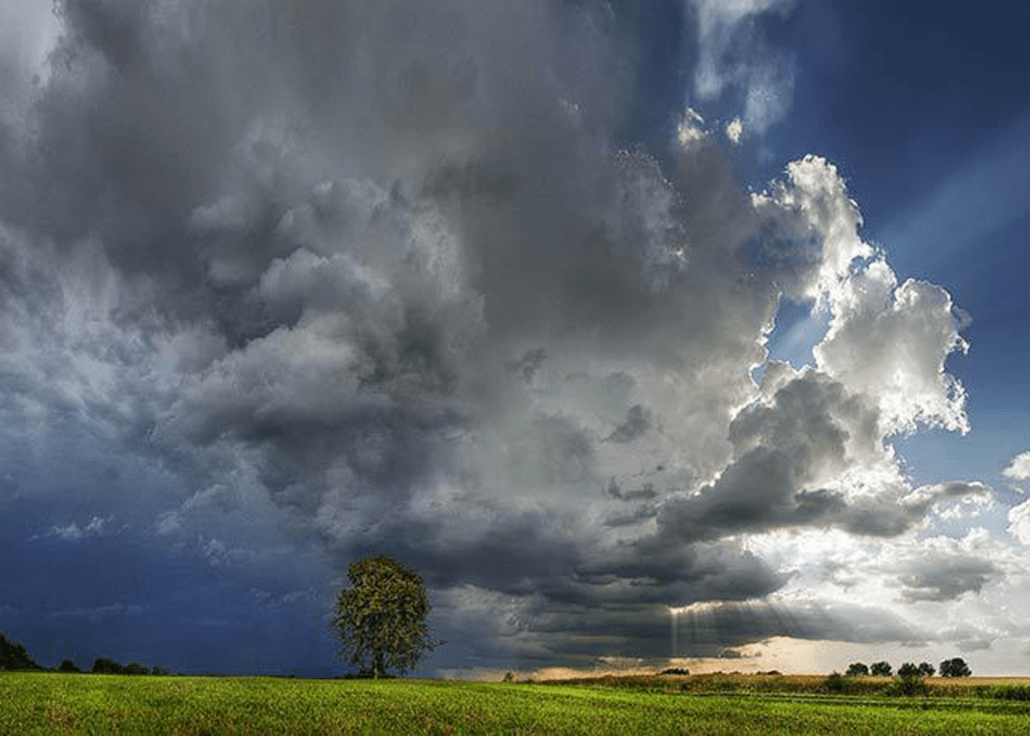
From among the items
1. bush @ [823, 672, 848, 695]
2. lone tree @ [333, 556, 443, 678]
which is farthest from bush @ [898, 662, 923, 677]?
lone tree @ [333, 556, 443, 678]

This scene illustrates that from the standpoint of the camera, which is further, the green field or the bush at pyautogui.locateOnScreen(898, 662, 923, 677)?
the bush at pyautogui.locateOnScreen(898, 662, 923, 677)

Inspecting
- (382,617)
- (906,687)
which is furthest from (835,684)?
(382,617)

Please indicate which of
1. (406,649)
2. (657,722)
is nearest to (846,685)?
(406,649)

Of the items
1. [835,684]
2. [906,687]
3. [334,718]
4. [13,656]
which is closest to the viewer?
[334,718]

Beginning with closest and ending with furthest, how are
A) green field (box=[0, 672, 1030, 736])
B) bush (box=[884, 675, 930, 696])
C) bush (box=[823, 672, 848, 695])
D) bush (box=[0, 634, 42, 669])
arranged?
green field (box=[0, 672, 1030, 736])
bush (box=[0, 634, 42, 669])
bush (box=[884, 675, 930, 696])
bush (box=[823, 672, 848, 695])

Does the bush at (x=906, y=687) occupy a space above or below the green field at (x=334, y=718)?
below

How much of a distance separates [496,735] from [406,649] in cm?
9210

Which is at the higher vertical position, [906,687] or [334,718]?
[334,718]

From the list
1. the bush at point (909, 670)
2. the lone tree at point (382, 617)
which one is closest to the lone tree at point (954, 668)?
the bush at point (909, 670)

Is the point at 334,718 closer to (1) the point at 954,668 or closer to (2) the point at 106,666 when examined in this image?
(2) the point at 106,666

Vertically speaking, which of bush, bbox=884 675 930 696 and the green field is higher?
the green field

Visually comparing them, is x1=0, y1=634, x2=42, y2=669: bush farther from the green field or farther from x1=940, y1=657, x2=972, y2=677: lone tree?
x1=940, y1=657, x2=972, y2=677: lone tree

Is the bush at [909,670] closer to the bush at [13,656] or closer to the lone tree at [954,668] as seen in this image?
the lone tree at [954,668]

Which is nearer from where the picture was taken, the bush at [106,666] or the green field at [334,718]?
the green field at [334,718]
